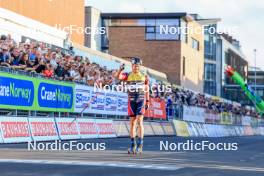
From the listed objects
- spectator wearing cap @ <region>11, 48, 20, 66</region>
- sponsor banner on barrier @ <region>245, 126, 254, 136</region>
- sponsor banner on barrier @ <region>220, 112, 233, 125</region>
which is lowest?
sponsor banner on barrier @ <region>245, 126, 254, 136</region>

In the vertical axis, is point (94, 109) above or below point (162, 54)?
below

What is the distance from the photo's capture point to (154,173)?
9.80m

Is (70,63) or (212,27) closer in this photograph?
(70,63)

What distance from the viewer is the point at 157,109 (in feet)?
117

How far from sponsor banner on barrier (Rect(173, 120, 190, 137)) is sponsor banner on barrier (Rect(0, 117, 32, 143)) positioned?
1846 centimetres

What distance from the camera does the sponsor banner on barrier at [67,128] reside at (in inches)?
890

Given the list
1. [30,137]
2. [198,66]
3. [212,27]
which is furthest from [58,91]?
[212,27]

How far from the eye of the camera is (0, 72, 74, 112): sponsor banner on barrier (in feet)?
63.1

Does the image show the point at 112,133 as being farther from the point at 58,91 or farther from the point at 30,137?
the point at 30,137

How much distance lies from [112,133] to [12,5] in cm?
1708

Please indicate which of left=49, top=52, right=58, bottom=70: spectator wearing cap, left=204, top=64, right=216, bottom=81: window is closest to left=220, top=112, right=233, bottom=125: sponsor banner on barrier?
left=49, top=52, right=58, bottom=70: spectator wearing cap

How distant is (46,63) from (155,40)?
53576 mm

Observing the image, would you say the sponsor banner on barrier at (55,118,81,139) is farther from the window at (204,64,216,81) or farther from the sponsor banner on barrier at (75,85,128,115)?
the window at (204,64,216,81)

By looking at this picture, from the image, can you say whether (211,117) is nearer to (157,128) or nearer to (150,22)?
(157,128)
